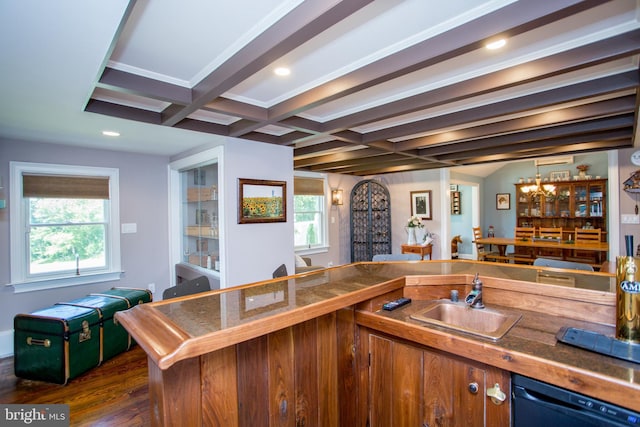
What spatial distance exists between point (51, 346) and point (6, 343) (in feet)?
3.78

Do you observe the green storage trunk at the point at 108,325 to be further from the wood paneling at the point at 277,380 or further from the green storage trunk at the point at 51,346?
the wood paneling at the point at 277,380

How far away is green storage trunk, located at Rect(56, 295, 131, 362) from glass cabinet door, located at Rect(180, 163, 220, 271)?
3.26ft

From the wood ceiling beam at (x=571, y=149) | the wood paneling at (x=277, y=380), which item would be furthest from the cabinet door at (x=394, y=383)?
the wood ceiling beam at (x=571, y=149)

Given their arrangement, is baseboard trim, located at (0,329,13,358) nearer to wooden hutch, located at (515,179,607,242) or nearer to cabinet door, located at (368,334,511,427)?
cabinet door, located at (368,334,511,427)

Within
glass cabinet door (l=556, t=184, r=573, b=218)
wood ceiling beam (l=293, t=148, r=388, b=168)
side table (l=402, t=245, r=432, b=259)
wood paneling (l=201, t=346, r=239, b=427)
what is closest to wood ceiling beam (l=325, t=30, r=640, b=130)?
wood ceiling beam (l=293, t=148, r=388, b=168)

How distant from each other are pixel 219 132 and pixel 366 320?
2471 mm

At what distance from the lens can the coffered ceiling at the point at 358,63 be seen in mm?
1438

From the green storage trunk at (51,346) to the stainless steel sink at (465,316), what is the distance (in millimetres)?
2916

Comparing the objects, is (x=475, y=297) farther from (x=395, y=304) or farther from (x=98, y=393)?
(x=98, y=393)

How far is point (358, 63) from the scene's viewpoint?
6.52 ft

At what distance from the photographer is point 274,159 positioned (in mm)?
3783

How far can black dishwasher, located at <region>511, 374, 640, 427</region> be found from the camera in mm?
1036

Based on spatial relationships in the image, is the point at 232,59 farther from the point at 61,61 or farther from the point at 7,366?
the point at 7,366

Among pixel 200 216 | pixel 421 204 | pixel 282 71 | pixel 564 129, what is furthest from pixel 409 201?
pixel 282 71
